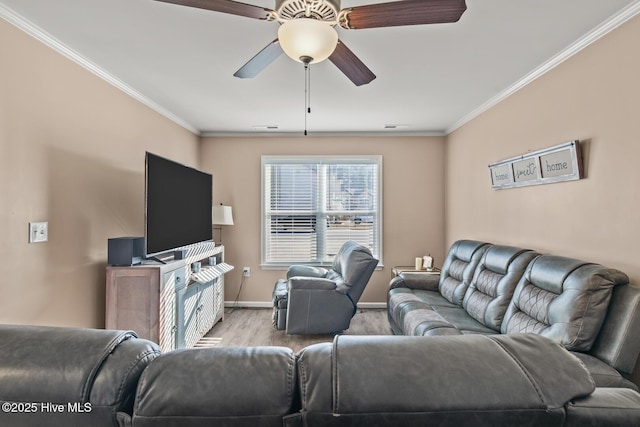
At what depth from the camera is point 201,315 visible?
140 inches

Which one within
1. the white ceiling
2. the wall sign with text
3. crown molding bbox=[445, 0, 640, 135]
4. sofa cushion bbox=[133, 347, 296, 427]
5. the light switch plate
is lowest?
sofa cushion bbox=[133, 347, 296, 427]

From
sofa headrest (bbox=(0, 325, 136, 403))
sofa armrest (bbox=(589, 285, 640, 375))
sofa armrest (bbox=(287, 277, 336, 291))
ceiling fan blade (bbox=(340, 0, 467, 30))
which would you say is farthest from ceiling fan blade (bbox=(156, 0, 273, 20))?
sofa armrest (bbox=(287, 277, 336, 291))

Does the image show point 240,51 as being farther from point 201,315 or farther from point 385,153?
point 385,153

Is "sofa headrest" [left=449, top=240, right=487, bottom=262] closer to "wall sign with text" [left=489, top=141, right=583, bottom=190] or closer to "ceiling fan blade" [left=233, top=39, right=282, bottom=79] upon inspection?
"wall sign with text" [left=489, top=141, right=583, bottom=190]

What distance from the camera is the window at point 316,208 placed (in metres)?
4.86

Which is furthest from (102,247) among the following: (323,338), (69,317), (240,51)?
(323,338)

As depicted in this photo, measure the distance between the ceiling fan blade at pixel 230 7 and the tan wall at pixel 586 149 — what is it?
206 centimetres

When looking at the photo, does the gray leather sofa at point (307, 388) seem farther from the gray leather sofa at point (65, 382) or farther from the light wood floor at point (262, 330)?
the light wood floor at point (262, 330)

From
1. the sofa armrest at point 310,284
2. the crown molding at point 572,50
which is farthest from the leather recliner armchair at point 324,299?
the crown molding at point 572,50

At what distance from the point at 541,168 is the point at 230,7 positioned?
2499 mm

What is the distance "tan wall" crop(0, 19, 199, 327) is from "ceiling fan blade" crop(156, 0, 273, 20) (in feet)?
4.57

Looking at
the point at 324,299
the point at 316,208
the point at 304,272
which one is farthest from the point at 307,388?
the point at 316,208

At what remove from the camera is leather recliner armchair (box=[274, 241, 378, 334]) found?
3.60 metres

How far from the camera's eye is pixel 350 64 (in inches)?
74.6
